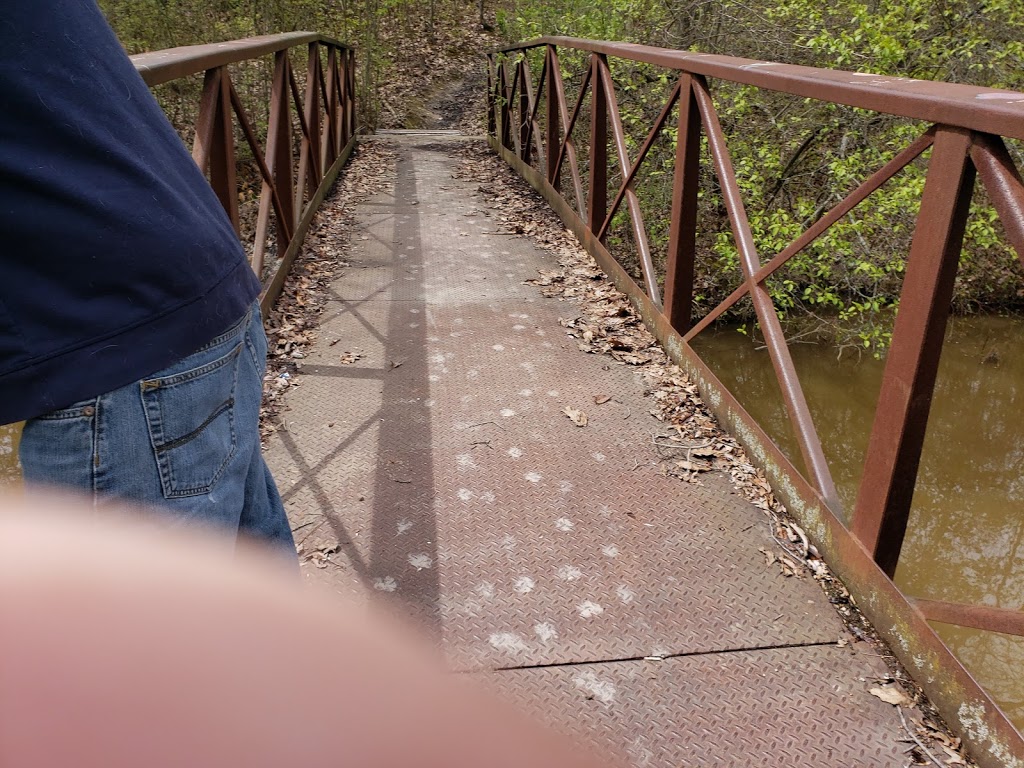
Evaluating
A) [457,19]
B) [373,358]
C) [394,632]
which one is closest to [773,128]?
[373,358]

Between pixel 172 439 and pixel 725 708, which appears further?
pixel 725 708

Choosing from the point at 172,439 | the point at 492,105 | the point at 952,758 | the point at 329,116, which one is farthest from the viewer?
the point at 492,105

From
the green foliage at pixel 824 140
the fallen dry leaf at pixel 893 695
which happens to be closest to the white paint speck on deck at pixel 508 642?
the fallen dry leaf at pixel 893 695

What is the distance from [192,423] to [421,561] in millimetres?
1317

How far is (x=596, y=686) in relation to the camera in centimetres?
208

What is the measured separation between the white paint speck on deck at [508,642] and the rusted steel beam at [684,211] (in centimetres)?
203

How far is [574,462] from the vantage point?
304cm

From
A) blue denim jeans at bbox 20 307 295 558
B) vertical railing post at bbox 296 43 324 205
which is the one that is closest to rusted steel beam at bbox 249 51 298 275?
vertical railing post at bbox 296 43 324 205

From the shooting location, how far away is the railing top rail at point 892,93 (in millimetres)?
1737

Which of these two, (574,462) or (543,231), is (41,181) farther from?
(543,231)

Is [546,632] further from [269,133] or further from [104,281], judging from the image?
[269,133]

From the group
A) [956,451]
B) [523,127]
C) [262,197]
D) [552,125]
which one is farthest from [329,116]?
[956,451]

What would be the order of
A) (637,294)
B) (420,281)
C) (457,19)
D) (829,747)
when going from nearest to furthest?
(829,747), (637,294), (420,281), (457,19)

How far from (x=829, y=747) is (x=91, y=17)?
2087 mm
